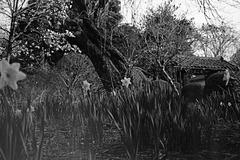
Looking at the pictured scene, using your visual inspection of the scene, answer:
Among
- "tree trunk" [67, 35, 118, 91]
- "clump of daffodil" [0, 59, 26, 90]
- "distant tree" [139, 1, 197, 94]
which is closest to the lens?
"clump of daffodil" [0, 59, 26, 90]

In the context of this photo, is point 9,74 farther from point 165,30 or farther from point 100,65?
point 165,30

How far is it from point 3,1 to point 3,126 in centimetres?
819

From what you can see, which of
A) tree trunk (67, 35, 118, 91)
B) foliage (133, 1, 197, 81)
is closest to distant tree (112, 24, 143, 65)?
foliage (133, 1, 197, 81)

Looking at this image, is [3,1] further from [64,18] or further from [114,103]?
[114,103]

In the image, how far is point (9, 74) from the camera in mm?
1216

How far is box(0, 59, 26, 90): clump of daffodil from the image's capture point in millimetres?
1189

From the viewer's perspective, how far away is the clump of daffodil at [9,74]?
119 centimetres

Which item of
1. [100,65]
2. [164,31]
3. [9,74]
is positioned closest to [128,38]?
[164,31]

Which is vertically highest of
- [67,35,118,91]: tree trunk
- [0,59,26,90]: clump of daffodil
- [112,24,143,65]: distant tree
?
[112,24,143,65]: distant tree

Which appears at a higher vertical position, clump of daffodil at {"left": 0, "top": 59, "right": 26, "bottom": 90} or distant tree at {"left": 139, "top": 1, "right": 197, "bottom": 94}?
distant tree at {"left": 139, "top": 1, "right": 197, "bottom": 94}

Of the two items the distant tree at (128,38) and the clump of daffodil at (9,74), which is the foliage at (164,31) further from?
the clump of daffodil at (9,74)

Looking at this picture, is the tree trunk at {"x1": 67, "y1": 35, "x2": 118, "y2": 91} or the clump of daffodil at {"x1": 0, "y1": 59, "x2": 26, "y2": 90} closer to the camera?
the clump of daffodil at {"x1": 0, "y1": 59, "x2": 26, "y2": 90}

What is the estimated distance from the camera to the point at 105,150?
1822mm

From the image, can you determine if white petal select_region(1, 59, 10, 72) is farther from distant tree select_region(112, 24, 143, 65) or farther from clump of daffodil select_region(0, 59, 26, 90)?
distant tree select_region(112, 24, 143, 65)
